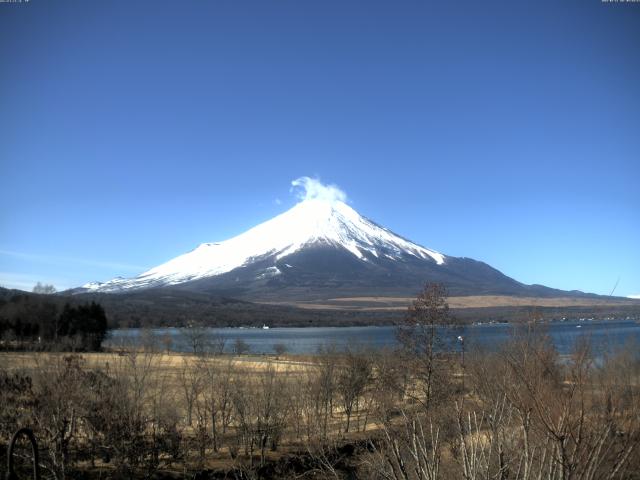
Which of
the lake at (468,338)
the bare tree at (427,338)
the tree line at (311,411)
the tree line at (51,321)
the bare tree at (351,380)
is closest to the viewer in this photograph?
the tree line at (311,411)

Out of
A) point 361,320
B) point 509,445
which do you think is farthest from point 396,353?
point 361,320

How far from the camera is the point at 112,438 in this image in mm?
14789

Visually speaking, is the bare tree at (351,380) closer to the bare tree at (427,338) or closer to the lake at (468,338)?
the bare tree at (427,338)

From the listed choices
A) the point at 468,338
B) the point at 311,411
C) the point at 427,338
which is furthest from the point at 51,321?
the point at 427,338

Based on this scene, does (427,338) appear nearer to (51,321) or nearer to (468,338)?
(468,338)

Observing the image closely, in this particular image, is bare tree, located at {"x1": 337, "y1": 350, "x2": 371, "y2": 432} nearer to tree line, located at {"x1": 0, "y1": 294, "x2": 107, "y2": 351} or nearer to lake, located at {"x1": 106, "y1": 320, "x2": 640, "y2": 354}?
lake, located at {"x1": 106, "y1": 320, "x2": 640, "y2": 354}

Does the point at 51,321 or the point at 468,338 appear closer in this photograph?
the point at 468,338

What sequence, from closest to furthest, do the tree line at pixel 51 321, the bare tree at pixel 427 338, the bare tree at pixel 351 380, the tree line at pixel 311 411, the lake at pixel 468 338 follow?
the tree line at pixel 311 411 → the lake at pixel 468 338 → the bare tree at pixel 427 338 → the bare tree at pixel 351 380 → the tree line at pixel 51 321

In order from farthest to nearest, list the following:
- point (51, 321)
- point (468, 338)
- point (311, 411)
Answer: point (51, 321)
point (468, 338)
point (311, 411)

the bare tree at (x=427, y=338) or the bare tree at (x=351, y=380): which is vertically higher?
the bare tree at (x=427, y=338)

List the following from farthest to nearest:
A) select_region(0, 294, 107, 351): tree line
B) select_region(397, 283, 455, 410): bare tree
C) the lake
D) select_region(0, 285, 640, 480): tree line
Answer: select_region(0, 294, 107, 351): tree line, select_region(397, 283, 455, 410): bare tree, the lake, select_region(0, 285, 640, 480): tree line

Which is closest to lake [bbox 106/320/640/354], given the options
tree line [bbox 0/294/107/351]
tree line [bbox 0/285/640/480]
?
tree line [bbox 0/285/640/480]

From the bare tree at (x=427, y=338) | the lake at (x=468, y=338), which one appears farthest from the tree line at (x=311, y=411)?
the lake at (x=468, y=338)

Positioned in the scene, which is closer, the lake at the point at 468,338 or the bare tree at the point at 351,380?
the lake at the point at 468,338
